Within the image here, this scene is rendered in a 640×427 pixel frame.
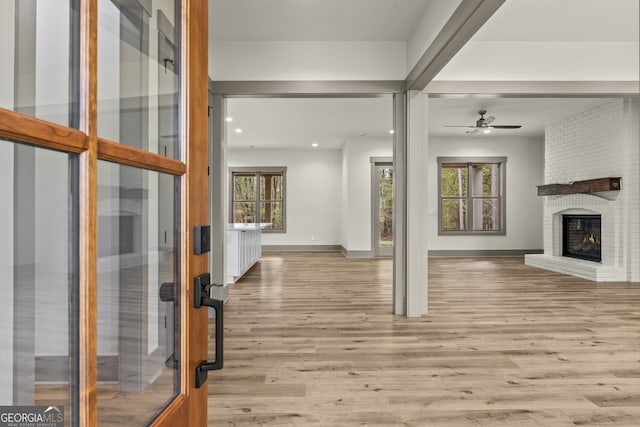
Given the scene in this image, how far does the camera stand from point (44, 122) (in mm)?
518

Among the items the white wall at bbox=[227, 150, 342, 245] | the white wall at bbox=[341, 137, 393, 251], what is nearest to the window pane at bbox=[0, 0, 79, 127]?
the white wall at bbox=[341, 137, 393, 251]

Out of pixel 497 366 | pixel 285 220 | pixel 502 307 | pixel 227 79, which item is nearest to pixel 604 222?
pixel 502 307

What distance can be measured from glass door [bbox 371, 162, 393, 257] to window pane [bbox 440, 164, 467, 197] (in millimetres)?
1336

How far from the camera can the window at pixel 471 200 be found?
29.3ft

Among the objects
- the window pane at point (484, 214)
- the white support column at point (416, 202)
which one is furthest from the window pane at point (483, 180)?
the white support column at point (416, 202)

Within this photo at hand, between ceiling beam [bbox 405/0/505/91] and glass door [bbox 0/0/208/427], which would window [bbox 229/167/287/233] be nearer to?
ceiling beam [bbox 405/0/505/91]

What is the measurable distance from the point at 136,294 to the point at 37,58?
1.67ft

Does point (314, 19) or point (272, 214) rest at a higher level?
point (314, 19)

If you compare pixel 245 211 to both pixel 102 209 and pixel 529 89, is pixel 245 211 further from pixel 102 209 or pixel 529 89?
pixel 102 209

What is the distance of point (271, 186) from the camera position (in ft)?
33.2

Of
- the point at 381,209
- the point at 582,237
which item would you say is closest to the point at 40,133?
the point at 582,237

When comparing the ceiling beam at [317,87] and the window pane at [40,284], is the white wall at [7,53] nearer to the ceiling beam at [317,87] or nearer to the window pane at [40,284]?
the window pane at [40,284]

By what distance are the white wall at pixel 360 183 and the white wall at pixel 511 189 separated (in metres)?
1.35

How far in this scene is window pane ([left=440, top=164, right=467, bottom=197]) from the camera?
899 cm
